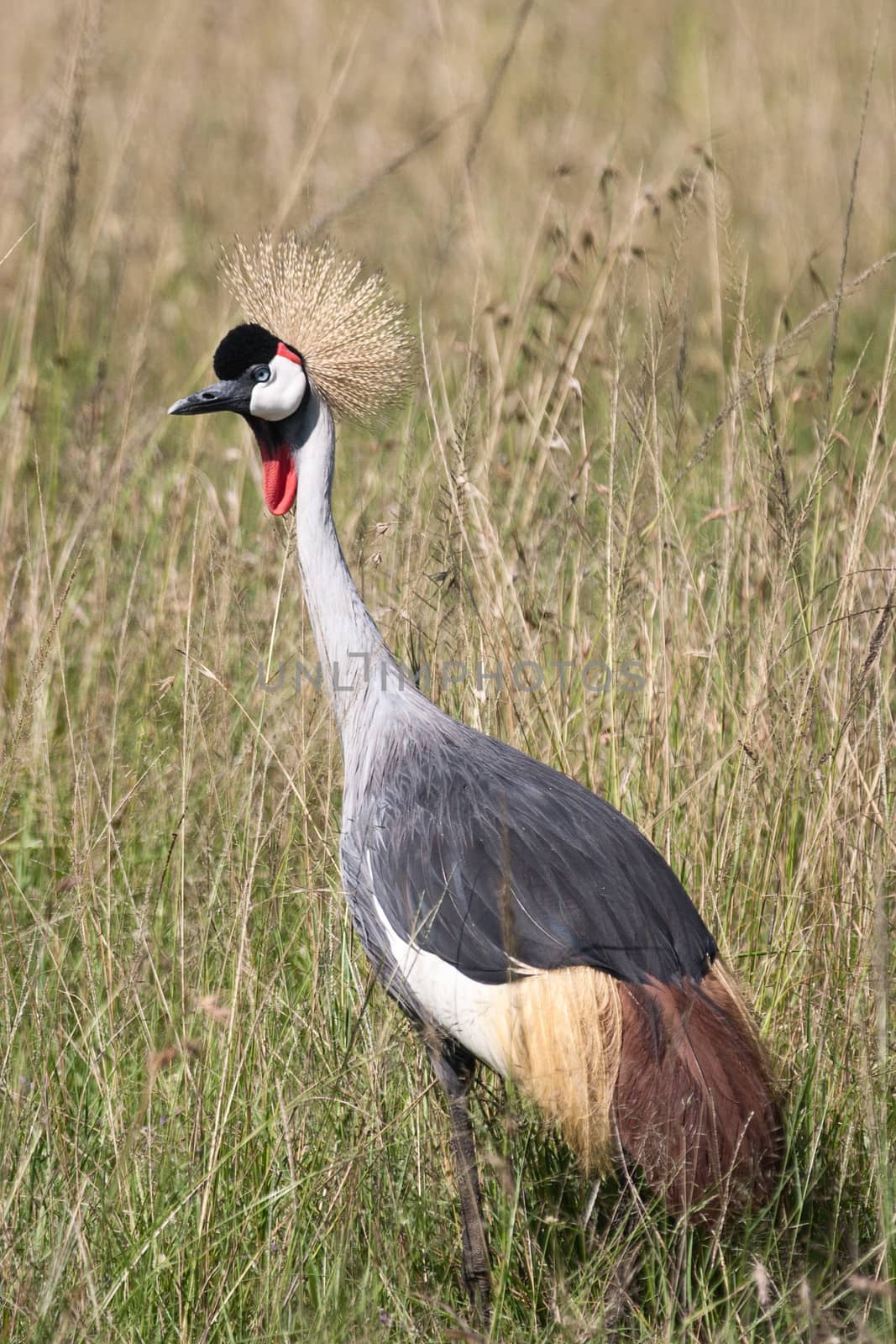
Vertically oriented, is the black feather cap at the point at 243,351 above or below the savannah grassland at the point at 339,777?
above

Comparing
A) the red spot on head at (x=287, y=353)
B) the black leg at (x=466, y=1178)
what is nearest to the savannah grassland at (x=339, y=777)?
the black leg at (x=466, y=1178)

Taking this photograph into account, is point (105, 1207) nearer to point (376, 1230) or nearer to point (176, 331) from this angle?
point (376, 1230)

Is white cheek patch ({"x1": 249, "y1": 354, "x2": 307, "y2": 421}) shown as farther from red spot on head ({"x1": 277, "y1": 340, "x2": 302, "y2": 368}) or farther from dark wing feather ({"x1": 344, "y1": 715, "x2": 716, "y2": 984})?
dark wing feather ({"x1": 344, "y1": 715, "x2": 716, "y2": 984})

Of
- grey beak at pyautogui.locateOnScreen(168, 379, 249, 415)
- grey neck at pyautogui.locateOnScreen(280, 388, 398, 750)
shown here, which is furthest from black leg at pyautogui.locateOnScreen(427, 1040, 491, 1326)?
grey beak at pyautogui.locateOnScreen(168, 379, 249, 415)

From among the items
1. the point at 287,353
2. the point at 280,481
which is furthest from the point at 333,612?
the point at 287,353

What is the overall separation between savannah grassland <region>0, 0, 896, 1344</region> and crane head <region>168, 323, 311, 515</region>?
0.22 meters

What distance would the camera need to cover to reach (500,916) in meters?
1.91

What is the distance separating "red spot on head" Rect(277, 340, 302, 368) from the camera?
230cm

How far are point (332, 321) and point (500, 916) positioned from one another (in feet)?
3.46

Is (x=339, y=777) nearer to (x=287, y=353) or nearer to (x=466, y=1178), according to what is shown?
(x=287, y=353)

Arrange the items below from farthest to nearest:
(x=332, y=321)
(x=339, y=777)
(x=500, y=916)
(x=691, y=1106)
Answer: (x=339, y=777), (x=332, y=321), (x=500, y=916), (x=691, y=1106)

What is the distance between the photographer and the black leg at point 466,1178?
1903 millimetres

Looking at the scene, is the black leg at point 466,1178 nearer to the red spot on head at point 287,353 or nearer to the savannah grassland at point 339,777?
the savannah grassland at point 339,777

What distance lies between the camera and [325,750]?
8.59ft
